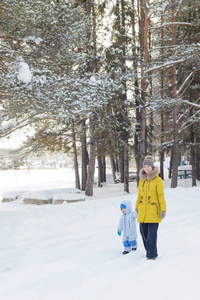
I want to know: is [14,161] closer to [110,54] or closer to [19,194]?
[19,194]

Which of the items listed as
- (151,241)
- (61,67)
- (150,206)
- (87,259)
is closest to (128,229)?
(151,241)

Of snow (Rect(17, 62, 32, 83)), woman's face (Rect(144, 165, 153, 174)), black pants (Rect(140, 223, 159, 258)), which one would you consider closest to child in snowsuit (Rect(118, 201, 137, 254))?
black pants (Rect(140, 223, 159, 258))

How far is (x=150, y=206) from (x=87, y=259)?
61.0 inches

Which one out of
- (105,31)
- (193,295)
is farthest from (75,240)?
(105,31)

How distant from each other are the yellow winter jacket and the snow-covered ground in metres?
0.74

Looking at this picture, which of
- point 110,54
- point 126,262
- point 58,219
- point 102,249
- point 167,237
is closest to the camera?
point 126,262

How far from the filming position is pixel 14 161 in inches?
598

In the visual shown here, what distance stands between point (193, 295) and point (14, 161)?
42.7 feet

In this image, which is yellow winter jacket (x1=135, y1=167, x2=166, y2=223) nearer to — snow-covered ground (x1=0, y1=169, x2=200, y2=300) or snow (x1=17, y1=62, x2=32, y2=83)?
snow-covered ground (x1=0, y1=169, x2=200, y2=300)

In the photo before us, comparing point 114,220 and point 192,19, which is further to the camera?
point 192,19

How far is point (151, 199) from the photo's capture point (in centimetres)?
522

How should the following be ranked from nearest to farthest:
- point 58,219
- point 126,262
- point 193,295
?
point 193,295
point 126,262
point 58,219

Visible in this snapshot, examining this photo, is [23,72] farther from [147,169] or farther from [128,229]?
[128,229]

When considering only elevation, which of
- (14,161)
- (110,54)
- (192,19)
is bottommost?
(14,161)
